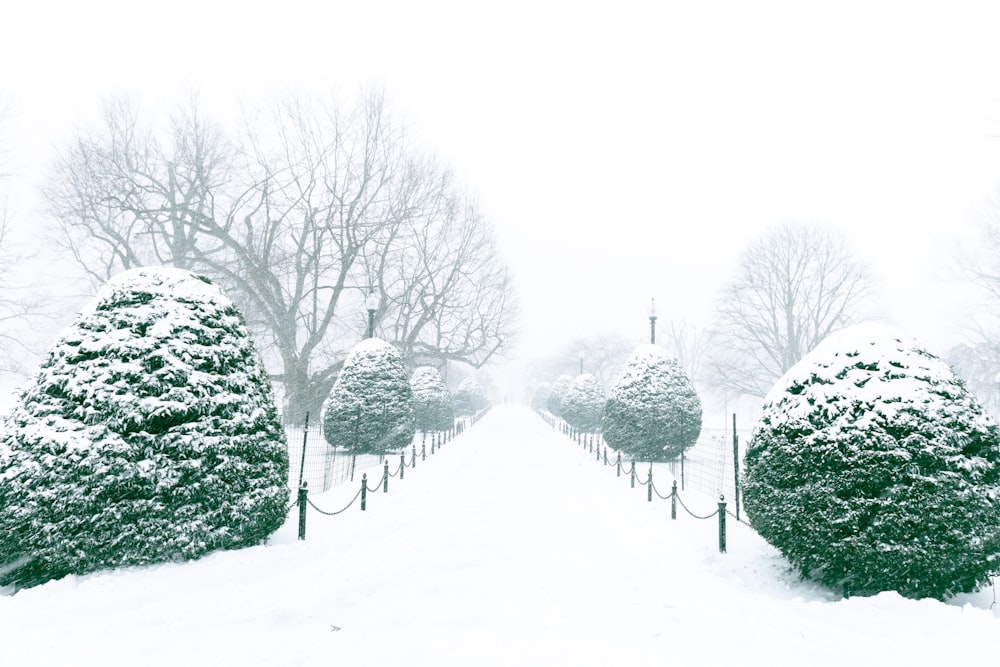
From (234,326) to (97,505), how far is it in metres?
2.43

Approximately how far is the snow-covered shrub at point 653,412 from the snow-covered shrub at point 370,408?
708cm

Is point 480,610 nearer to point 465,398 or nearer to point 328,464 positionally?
point 328,464

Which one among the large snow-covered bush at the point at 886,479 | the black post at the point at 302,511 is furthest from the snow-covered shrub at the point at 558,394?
the large snow-covered bush at the point at 886,479

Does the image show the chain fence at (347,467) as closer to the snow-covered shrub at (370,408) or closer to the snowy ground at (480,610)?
the snow-covered shrub at (370,408)

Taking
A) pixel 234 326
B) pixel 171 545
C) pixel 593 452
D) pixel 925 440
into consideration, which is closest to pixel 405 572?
pixel 171 545

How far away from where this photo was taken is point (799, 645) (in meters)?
4.12

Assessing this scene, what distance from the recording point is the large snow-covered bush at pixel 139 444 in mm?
5082

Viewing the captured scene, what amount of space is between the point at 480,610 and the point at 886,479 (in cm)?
411

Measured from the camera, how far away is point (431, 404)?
2697 cm

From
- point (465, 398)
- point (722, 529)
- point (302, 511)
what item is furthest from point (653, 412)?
point (465, 398)

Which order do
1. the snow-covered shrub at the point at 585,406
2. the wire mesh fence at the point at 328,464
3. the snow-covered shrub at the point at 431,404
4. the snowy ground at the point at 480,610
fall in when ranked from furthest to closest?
1. the snow-covered shrub at the point at 585,406
2. the snow-covered shrub at the point at 431,404
3. the wire mesh fence at the point at 328,464
4. the snowy ground at the point at 480,610

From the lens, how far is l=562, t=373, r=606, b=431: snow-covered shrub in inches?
1221

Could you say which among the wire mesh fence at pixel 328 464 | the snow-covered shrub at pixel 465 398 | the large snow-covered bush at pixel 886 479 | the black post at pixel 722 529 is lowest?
the snow-covered shrub at pixel 465 398

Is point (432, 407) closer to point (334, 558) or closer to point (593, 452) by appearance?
point (593, 452)
